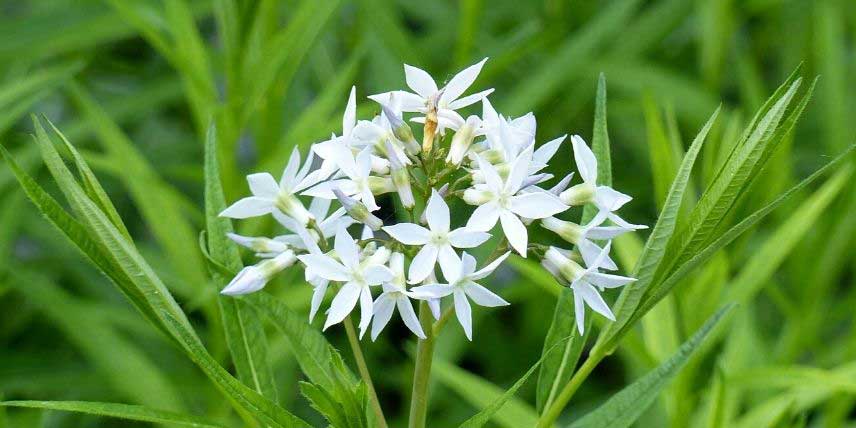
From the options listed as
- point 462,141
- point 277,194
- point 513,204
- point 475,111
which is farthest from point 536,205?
point 475,111

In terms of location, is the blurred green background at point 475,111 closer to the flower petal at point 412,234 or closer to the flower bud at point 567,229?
the flower bud at point 567,229

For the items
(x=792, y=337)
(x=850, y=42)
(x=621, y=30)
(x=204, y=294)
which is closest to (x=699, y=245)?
(x=204, y=294)

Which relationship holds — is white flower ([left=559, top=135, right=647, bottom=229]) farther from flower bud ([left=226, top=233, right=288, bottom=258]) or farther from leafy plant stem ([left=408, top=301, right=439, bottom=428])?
flower bud ([left=226, top=233, right=288, bottom=258])

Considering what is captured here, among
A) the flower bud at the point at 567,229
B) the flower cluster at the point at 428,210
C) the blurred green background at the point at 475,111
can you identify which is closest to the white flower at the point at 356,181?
the flower cluster at the point at 428,210

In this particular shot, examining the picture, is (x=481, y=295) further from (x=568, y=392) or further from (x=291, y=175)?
(x=291, y=175)

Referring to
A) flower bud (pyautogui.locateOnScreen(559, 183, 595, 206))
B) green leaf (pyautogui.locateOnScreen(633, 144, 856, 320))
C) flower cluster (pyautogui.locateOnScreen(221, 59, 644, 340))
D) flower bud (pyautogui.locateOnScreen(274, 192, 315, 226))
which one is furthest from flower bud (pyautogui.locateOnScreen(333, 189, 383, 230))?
green leaf (pyautogui.locateOnScreen(633, 144, 856, 320))

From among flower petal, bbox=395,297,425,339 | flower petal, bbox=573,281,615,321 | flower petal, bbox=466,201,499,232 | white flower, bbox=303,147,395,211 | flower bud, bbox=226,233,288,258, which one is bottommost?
flower petal, bbox=573,281,615,321

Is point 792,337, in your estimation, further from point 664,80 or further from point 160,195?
point 160,195
